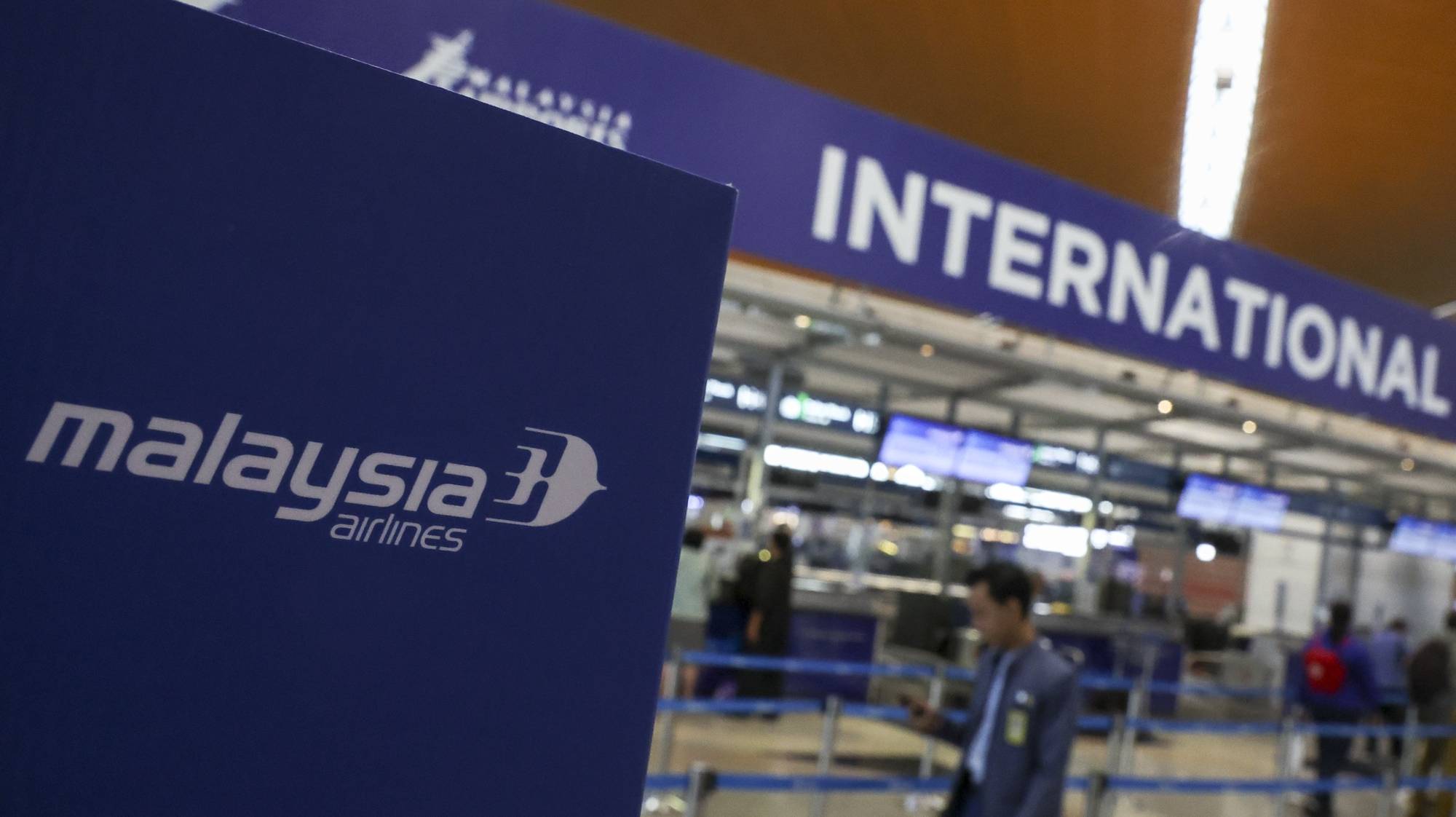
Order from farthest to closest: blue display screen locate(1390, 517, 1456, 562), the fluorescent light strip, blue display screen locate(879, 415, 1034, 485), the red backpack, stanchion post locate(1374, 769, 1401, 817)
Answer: blue display screen locate(1390, 517, 1456, 562) → blue display screen locate(879, 415, 1034, 485) → the red backpack → stanchion post locate(1374, 769, 1401, 817) → the fluorescent light strip

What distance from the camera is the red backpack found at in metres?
7.49

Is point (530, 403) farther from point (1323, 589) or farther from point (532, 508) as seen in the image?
point (1323, 589)

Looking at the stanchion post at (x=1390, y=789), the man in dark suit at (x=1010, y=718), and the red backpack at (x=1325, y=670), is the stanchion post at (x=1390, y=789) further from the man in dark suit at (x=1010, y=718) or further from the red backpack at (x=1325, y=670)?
the man in dark suit at (x=1010, y=718)

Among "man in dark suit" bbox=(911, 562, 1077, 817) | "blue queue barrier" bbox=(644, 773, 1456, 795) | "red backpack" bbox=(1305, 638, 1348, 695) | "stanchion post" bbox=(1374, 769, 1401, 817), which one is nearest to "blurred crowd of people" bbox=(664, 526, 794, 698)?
"blue queue barrier" bbox=(644, 773, 1456, 795)

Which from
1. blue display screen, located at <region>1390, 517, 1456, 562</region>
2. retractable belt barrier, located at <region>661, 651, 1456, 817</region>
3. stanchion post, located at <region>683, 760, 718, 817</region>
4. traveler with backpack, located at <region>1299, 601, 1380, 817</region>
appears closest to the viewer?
stanchion post, located at <region>683, 760, 718, 817</region>

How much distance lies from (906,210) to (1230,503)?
10686 mm

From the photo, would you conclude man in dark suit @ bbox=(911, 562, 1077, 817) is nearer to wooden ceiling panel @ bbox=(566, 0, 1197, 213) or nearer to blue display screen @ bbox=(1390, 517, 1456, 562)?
wooden ceiling panel @ bbox=(566, 0, 1197, 213)

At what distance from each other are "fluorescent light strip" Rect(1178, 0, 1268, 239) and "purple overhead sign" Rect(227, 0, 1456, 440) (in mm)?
221

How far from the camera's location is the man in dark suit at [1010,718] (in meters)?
2.88

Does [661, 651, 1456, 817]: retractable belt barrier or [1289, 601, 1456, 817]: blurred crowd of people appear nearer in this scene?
[661, 651, 1456, 817]: retractable belt barrier

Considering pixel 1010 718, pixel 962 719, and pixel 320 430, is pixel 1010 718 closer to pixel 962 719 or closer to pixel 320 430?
pixel 962 719

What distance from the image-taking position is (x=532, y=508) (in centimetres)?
103

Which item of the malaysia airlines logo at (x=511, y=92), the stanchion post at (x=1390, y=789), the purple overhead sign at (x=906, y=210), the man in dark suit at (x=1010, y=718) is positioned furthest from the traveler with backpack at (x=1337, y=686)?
the malaysia airlines logo at (x=511, y=92)

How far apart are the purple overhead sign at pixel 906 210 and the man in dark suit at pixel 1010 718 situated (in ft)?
4.11
